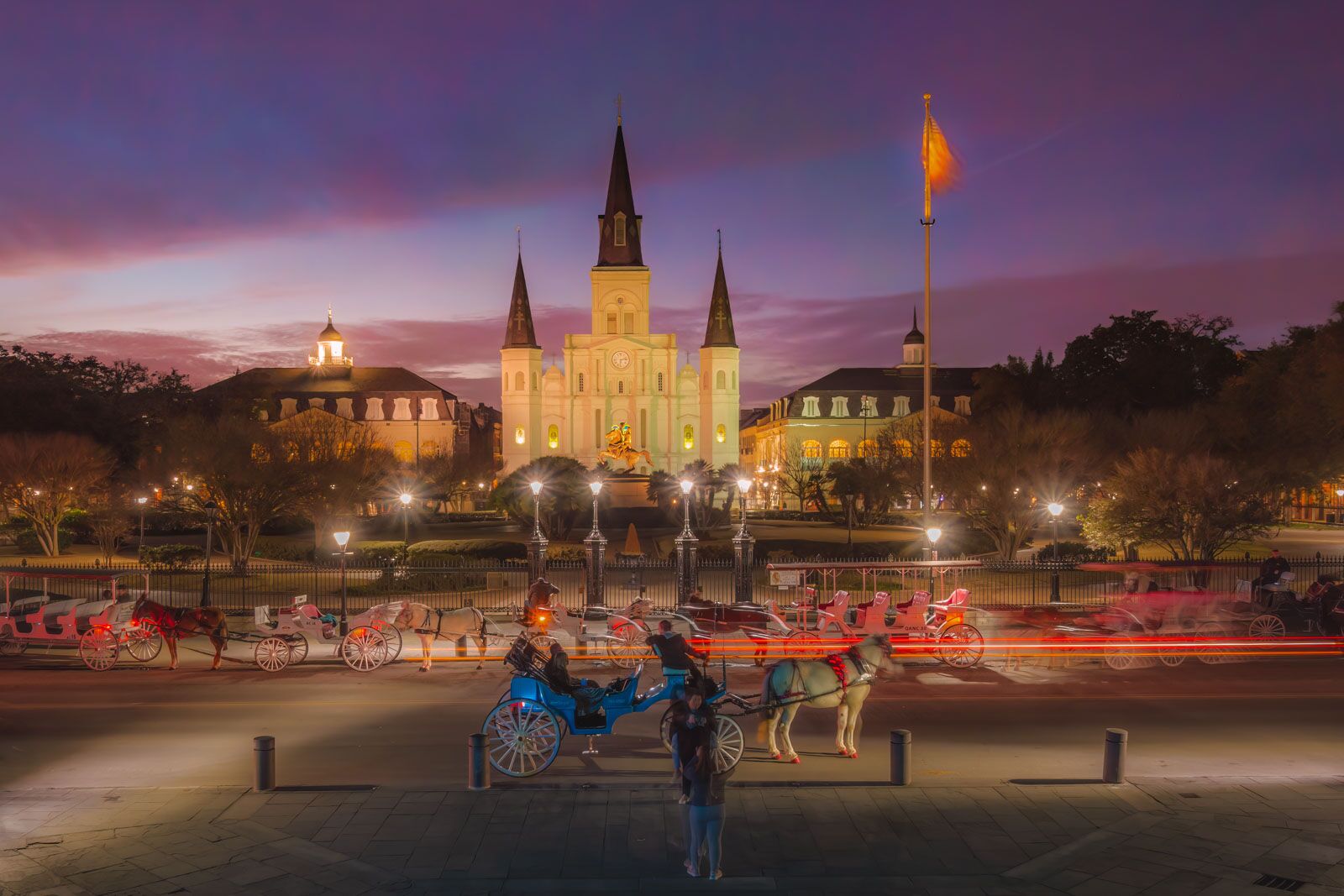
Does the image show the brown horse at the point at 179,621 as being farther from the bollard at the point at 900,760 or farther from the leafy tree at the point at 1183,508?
the leafy tree at the point at 1183,508

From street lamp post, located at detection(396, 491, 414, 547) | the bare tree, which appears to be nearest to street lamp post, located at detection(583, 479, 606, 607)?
street lamp post, located at detection(396, 491, 414, 547)

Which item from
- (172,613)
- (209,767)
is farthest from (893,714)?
(172,613)

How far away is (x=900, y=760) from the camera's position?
995cm

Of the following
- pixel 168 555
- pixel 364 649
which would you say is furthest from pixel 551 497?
pixel 364 649

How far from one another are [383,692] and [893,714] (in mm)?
7766

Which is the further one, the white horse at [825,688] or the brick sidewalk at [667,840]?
the white horse at [825,688]

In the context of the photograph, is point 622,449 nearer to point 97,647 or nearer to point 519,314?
point 519,314

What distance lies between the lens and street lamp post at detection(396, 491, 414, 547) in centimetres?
3594

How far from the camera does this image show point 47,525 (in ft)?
130

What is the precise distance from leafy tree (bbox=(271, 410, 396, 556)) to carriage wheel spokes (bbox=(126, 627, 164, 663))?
1717 cm

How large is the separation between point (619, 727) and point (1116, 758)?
6.03 meters

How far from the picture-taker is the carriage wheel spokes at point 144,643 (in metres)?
16.9

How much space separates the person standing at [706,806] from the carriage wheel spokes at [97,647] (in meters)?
13.3

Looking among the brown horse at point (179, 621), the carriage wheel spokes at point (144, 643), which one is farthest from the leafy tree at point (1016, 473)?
the carriage wheel spokes at point (144, 643)
